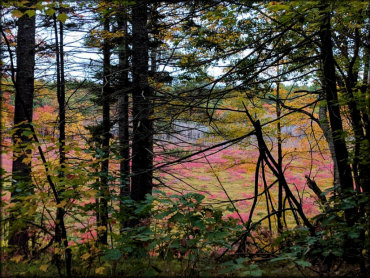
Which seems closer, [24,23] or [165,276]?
[165,276]

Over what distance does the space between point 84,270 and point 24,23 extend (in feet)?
17.7

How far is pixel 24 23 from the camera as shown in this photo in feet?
17.4

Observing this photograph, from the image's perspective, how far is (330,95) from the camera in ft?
10.7

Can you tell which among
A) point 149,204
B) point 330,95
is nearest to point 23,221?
point 149,204

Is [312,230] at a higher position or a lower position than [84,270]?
higher

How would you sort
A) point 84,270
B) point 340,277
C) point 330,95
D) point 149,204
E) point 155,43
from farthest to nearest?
point 155,43 < point 330,95 < point 84,270 < point 149,204 < point 340,277

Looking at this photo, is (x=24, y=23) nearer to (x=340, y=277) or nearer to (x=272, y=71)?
(x=340, y=277)

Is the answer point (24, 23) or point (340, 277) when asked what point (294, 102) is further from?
point (24, 23)

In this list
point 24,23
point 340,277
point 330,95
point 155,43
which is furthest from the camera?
point 155,43

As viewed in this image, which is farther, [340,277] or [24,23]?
[24,23]

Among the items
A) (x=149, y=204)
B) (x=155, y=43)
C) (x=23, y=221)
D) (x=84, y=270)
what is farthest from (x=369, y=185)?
(x=155, y=43)

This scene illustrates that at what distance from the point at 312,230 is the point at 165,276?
68.4 inches

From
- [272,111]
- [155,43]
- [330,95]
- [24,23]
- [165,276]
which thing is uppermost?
[155,43]

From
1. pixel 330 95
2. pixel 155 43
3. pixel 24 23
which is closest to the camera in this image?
pixel 330 95
